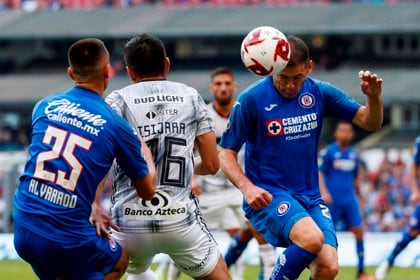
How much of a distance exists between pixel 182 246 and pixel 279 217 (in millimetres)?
1094

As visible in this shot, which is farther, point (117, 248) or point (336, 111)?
point (336, 111)

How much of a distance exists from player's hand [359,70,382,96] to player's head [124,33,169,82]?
59.0 inches

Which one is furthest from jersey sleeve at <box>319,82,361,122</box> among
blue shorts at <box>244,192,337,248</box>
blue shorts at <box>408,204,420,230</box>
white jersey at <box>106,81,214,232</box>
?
blue shorts at <box>408,204,420,230</box>

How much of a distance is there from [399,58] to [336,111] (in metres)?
32.5

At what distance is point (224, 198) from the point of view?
538 inches

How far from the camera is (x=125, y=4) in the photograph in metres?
45.4

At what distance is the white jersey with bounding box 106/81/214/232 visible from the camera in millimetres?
8070

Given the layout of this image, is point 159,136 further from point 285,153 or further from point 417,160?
point 417,160

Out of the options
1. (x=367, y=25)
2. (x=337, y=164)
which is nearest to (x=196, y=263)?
(x=337, y=164)

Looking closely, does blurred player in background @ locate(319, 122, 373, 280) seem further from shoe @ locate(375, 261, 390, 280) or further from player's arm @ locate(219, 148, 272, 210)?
player's arm @ locate(219, 148, 272, 210)

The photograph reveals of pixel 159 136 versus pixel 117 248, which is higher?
pixel 159 136

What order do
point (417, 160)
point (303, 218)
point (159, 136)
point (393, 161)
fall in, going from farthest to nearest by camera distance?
point (393, 161), point (417, 160), point (303, 218), point (159, 136)

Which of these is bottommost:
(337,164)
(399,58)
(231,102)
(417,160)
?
(399,58)

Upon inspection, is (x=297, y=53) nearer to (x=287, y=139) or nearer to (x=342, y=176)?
(x=287, y=139)
